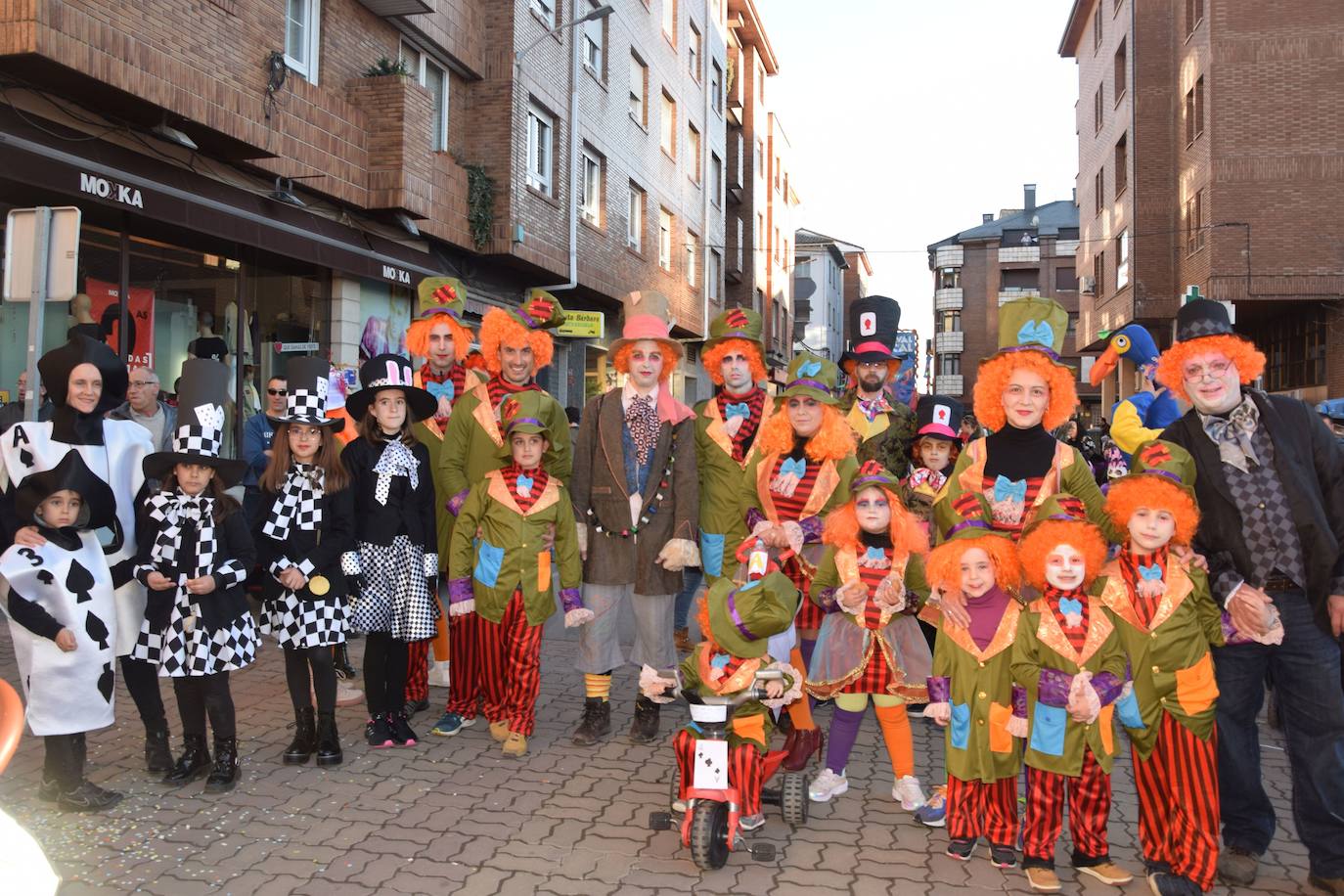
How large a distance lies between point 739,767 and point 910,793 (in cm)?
104

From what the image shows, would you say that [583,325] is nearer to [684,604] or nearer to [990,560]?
[684,604]

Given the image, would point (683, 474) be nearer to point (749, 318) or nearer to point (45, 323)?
point (749, 318)

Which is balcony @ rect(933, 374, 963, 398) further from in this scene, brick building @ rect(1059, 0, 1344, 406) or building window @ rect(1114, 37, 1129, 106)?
brick building @ rect(1059, 0, 1344, 406)

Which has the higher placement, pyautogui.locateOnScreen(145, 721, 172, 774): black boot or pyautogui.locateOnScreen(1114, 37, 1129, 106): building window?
pyautogui.locateOnScreen(1114, 37, 1129, 106): building window

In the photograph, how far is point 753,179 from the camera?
35.2 metres

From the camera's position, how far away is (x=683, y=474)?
5.58 m

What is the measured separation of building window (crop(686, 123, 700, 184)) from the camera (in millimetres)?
27128

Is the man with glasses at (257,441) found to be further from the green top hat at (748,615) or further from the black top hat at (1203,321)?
the black top hat at (1203,321)

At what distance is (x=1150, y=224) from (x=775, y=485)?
988 inches

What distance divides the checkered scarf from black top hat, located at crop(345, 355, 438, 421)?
0.64 meters

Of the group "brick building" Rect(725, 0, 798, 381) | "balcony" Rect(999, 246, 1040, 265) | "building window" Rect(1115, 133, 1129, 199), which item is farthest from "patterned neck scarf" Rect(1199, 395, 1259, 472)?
"balcony" Rect(999, 246, 1040, 265)

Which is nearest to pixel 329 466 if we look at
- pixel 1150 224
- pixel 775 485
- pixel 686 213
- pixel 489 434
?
pixel 489 434

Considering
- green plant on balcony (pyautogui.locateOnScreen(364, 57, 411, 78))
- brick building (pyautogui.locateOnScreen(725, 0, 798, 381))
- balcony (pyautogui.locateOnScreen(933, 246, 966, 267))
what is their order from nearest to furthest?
green plant on balcony (pyautogui.locateOnScreen(364, 57, 411, 78)) < brick building (pyautogui.locateOnScreen(725, 0, 798, 381)) < balcony (pyautogui.locateOnScreen(933, 246, 966, 267))

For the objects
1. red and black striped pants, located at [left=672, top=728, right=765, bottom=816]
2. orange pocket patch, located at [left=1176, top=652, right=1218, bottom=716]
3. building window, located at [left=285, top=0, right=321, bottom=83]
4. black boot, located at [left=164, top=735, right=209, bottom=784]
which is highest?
building window, located at [left=285, top=0, right=321, bottom=83]
